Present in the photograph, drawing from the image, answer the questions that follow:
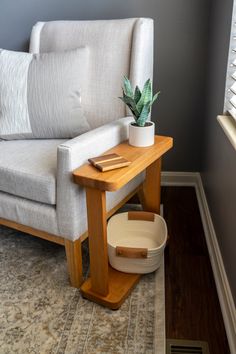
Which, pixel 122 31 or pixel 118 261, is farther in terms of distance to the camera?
pixel 122 31

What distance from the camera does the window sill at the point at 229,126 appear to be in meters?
1.40

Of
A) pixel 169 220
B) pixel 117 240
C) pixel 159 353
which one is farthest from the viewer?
pixel 169 220

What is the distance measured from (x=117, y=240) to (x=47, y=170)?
1.60 ft

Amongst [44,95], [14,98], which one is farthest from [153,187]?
[14,98]

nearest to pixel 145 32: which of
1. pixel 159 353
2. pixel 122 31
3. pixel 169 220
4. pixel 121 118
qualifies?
pixel 122 31

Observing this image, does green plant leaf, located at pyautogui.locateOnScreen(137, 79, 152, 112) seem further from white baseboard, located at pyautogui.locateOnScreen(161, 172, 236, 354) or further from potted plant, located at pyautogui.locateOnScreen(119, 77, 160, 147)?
white baseboard, located at pyautogui.locateOnScreen(161, 172, 236, 354)

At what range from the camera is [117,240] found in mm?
1771

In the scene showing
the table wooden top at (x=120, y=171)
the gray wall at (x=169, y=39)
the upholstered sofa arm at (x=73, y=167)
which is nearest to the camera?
the table wooden top at (x=120, y=171)

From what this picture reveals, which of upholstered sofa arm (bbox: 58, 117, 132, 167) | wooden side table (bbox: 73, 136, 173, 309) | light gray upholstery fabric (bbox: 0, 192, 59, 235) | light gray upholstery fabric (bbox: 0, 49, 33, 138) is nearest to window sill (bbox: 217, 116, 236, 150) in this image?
wooden side table (bbox: 73, 136, 173, 309)

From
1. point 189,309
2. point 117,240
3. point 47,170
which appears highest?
point 47,170

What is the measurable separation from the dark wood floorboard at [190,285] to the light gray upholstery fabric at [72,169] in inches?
18.9

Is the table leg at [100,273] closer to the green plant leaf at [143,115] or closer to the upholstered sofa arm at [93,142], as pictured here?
the upholstered sofa arm at [93,142]

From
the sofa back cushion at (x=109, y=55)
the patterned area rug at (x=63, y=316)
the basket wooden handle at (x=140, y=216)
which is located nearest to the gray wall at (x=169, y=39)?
the sofa back cushion at (x=109, y=55)

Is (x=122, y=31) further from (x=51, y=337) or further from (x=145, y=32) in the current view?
(x=51, y=337)
